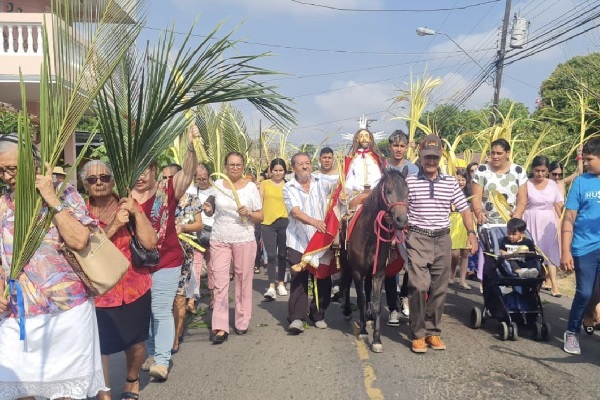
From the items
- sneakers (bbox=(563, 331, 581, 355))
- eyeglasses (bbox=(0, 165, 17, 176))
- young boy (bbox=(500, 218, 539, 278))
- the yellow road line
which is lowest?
the yellow road line

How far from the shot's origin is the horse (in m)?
6.02

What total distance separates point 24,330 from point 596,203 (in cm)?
513

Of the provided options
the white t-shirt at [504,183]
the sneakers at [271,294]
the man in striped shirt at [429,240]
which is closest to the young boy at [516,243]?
the white t-shirt at [504,183]

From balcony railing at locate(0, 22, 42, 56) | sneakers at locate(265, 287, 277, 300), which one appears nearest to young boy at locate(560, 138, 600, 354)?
sneakers at locate(265, 287, 277, 300)

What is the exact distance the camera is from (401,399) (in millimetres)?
4934

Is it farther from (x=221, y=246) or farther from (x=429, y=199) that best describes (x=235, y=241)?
(x=429, y=199)

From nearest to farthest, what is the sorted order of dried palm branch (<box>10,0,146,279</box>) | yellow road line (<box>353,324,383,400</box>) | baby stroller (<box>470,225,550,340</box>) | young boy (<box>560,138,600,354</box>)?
1. dried palm branch (<box>10,0,146,279</box>)
2. yellow road line (<box>353,324,383,400</box>)
3. young boy (<box>560,138,600,354</box>)
4. baby stroller (<box>470,225,550,340</box>)

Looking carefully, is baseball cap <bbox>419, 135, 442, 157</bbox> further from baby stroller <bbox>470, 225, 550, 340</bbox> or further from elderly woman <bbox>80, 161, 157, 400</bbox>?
elderly woman <bbox>80, 161, 157, 400</bbox>

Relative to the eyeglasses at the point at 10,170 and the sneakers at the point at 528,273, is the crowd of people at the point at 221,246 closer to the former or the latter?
the eyeglasses at the point at 10,170

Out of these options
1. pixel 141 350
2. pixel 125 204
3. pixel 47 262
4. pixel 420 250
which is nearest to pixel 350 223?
pixel 420 250

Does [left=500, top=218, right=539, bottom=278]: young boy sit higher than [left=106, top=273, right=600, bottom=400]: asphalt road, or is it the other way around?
[left=500, top=218, right=539, bottom=278]: young boy

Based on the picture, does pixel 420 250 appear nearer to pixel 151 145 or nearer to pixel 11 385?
pixel 151 145

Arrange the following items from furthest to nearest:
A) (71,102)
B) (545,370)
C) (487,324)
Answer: (487,324)
(545,370)
(71,102)

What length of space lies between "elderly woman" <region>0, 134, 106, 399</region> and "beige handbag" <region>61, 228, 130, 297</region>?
0.17ft
